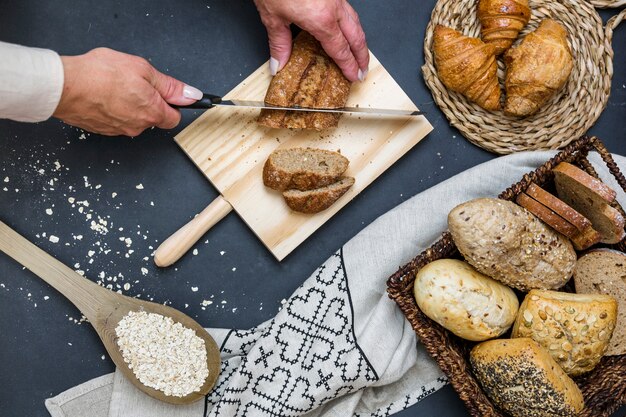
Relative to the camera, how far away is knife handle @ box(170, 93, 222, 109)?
199 cm

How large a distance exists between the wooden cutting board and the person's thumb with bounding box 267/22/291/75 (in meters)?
0.11

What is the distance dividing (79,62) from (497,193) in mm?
1368

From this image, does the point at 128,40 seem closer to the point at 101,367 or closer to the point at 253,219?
the point at 253,219

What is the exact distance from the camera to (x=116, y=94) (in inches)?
72.4

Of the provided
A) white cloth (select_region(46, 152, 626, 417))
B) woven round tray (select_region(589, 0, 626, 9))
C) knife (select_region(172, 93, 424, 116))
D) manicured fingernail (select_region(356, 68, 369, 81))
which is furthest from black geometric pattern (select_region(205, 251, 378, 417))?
woven round tray (select_region(589, 0, 626, 9))

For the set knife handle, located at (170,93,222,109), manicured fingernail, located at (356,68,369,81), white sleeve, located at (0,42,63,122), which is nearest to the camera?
white sleeve, located at (0,42,63,122)

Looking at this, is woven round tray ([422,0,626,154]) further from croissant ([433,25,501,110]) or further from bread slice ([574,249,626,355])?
bread slice ([574,249,626,355])

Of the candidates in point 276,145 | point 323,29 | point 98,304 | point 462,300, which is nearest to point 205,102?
point 276,145

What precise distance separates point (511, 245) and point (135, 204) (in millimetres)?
1250

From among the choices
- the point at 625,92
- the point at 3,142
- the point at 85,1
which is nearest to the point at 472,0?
the point at 625,92

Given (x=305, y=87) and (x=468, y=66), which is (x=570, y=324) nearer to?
(x=468, y=66)

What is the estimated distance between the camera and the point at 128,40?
7.20 ft

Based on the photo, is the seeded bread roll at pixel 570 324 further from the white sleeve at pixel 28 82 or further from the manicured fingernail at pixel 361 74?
the white sleeve at pixel 28 82

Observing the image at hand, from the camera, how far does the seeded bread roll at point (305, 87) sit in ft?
6.72
